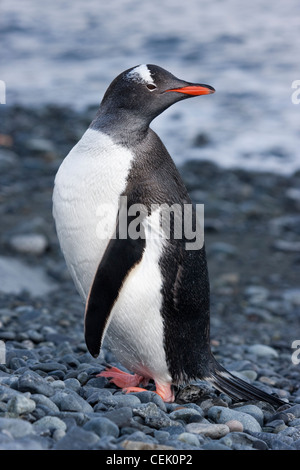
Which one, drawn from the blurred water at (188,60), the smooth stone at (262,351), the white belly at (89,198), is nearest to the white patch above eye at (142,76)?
the white belly at (89,198)

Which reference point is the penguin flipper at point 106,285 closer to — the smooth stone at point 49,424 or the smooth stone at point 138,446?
the smooth stone at point 49,424

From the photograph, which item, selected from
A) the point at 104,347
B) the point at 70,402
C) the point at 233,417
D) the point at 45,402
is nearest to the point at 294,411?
the point at 233,417

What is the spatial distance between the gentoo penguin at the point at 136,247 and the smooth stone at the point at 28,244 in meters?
3.82

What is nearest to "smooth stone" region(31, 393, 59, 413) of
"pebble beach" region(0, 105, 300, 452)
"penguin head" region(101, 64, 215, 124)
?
"pebble beach" region(0, 105, 300, 452)

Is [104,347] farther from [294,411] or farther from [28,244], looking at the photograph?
[28,244]

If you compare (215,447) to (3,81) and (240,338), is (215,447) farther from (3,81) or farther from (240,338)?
(3,81)

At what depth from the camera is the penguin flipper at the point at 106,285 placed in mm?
3268

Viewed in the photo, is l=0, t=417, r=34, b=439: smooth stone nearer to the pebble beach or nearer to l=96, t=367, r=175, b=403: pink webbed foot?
the pebble beach

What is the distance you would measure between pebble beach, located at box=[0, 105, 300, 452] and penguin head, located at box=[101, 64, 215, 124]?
134 cm

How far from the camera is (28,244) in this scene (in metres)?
7.37

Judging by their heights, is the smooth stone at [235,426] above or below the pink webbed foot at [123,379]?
below

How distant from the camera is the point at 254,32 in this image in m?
20.5

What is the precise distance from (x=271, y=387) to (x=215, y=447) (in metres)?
1.69

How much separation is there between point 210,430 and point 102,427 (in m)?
0.52
